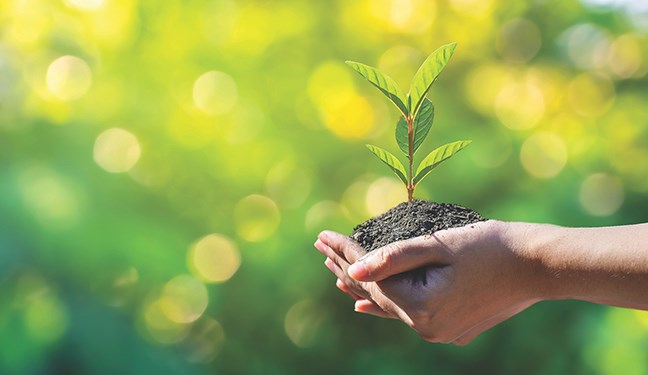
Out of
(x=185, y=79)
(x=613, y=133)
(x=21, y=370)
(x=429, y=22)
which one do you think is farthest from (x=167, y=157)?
(x=613, y=133)

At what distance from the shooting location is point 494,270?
1.00 metres

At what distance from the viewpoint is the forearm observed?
933mm

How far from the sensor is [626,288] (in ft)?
Answer: 3.11

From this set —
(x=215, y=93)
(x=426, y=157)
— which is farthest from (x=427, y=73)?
(x=215, y=93)

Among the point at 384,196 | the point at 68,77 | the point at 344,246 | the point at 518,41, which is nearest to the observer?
the point at 344,246

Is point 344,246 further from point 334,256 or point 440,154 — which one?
point 440,154

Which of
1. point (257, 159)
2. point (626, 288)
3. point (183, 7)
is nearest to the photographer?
point (626, 288)

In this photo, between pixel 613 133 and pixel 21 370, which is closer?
pixel 21 370

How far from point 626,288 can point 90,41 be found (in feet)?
4.82

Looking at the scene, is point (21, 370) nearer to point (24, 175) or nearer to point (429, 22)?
point (24, 175)

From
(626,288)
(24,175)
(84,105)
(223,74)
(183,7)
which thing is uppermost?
(183,7)

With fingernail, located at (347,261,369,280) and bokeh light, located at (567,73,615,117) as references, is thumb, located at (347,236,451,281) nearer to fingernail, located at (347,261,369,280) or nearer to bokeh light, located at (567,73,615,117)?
fingernail, located at (347,261,369,280)

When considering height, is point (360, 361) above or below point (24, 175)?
below

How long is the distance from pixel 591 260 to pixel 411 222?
247mm
